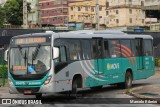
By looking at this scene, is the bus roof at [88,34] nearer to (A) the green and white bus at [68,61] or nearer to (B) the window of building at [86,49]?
(A) the green and white bus at [68,61]

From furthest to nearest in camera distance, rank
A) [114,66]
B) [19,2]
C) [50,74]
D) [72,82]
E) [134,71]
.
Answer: [19,2] < [134,71] < [114,66] < [72,82] < [50,74]

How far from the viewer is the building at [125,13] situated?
118562 millimetres

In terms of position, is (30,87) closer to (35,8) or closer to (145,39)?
(145,39)

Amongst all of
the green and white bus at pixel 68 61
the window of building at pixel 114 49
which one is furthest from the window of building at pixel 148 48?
the window of building at pixel 114 49

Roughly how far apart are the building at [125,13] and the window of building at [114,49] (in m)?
95.3

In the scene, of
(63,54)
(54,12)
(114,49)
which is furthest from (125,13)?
(63,54)

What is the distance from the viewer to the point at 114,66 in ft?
75.5

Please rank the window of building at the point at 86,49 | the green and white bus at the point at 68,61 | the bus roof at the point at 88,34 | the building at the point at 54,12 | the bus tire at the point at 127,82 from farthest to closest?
the building at the point at 54,12 < the bus tire at the point at 127,82 < the window of building at the point at 86,49 < the bus roof at the point at 88,34 < the green and white bus at the point at 68,61

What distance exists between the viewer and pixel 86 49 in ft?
68.1

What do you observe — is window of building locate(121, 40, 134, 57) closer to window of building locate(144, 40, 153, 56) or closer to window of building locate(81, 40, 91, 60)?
window of building locate(144, 40, 153, 56)

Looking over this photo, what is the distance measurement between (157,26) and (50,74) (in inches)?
3977

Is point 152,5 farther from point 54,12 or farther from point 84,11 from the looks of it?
point 54,12

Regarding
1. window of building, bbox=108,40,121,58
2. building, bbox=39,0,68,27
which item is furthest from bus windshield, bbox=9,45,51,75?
building, bbox=39,0,68,27

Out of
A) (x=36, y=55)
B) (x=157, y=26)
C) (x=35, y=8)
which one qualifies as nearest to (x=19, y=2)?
(x=35, y=8)
